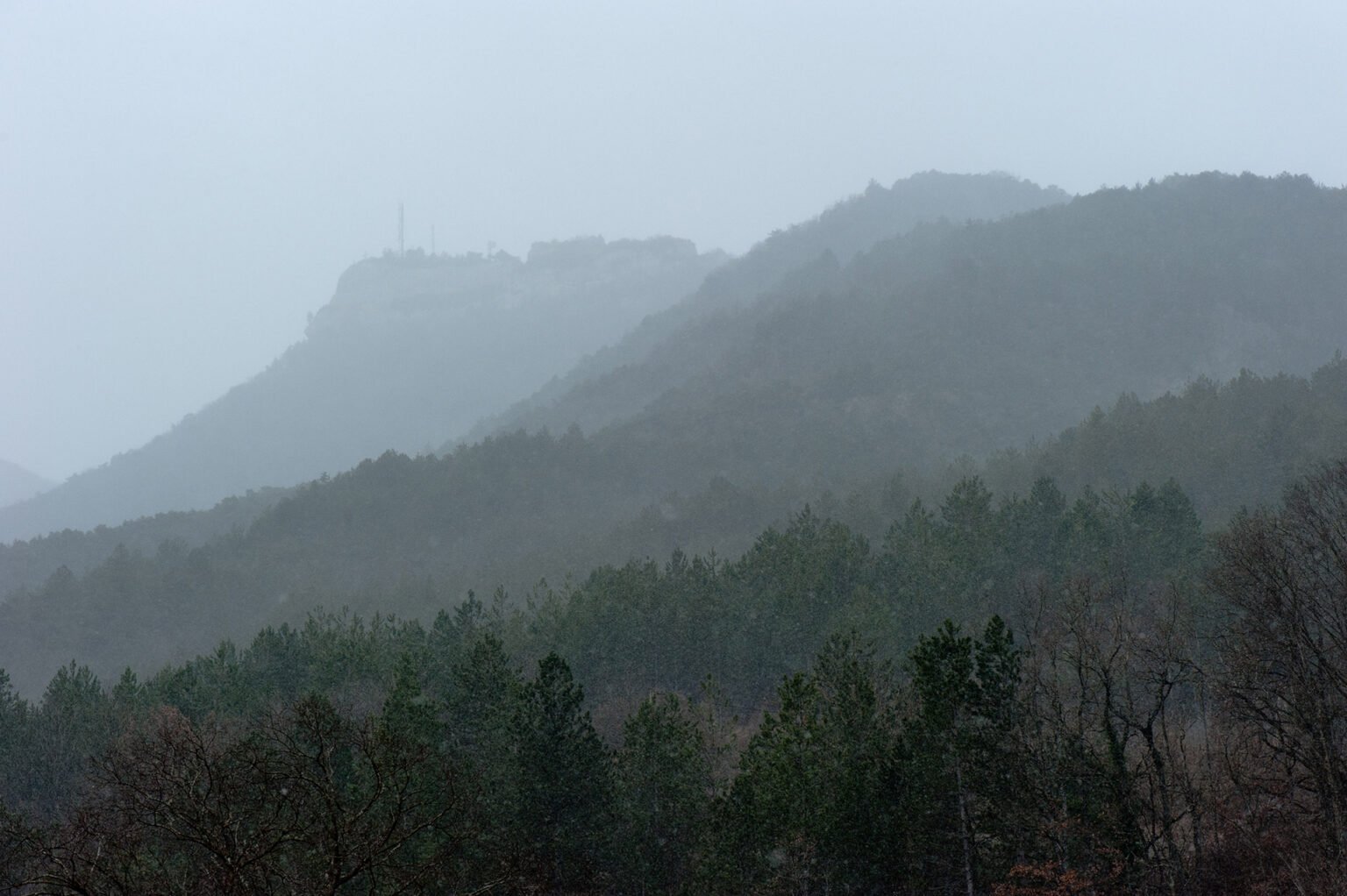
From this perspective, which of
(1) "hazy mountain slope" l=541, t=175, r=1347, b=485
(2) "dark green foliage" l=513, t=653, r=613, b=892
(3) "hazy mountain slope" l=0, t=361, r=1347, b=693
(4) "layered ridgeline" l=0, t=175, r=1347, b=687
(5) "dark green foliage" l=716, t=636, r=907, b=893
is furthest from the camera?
(1) "hazy mountain slope" l=541, t=175, r=1347, b=485

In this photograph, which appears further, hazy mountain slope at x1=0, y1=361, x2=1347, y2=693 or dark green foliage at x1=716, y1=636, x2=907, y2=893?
hazy mountain slope at x1=0, y1=361, x2=1347, y2=693

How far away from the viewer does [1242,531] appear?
2503 centimetres

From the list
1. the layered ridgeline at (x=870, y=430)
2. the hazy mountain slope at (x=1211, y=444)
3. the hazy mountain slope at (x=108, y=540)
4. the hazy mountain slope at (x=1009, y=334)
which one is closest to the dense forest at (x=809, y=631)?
the hazy mountain slope at (x=1211, y=444)

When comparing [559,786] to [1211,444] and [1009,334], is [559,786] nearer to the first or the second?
[1211,444]

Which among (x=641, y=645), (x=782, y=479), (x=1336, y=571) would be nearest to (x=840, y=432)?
(x=782, y=479)

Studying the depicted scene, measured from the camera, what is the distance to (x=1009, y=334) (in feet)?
455

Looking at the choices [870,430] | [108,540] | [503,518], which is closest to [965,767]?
[503,518]

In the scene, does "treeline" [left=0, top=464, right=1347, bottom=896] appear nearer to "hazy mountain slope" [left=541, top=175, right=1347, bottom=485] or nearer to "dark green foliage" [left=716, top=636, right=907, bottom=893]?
"dark green foliage" [left=716, top=636, right=907, bottom=893]

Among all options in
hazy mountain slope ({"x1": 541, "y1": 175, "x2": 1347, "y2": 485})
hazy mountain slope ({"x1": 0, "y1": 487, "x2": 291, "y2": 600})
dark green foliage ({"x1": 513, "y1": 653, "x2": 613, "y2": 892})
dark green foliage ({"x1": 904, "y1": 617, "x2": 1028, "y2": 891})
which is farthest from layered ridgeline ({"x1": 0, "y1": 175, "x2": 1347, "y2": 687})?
dark green foliage ({"x1": 513, "y1": 653, "x2": 613, "y2": 892})

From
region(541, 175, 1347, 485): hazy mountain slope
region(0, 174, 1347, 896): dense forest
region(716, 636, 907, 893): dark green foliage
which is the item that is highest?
region(541, 175, 1347, 485): hazy mountain slope

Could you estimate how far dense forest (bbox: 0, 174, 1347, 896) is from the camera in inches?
824

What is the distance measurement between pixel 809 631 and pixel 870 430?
73.7m

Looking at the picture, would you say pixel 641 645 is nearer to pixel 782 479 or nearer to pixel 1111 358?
pixel 782 479

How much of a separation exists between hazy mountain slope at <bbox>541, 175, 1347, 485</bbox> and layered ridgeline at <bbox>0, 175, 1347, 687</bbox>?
0.43 m
